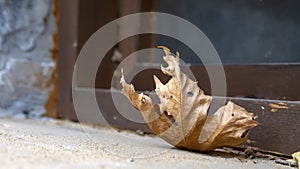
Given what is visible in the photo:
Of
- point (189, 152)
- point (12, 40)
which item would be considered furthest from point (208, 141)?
point (12, 40)

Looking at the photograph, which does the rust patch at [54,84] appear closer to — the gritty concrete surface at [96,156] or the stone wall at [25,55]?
the stone wall at [25,55]

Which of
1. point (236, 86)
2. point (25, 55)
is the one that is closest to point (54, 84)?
point (25, 55)

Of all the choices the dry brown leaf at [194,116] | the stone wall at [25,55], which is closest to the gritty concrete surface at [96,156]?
the dry brown leaf at [194,116]

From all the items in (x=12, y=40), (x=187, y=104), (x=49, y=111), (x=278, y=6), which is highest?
(x=278, y=6)

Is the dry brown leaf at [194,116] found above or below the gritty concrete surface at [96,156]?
above

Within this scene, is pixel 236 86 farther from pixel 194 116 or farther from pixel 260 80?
pixel 194 116

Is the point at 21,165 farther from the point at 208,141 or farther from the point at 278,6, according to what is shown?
the point at 278,6
